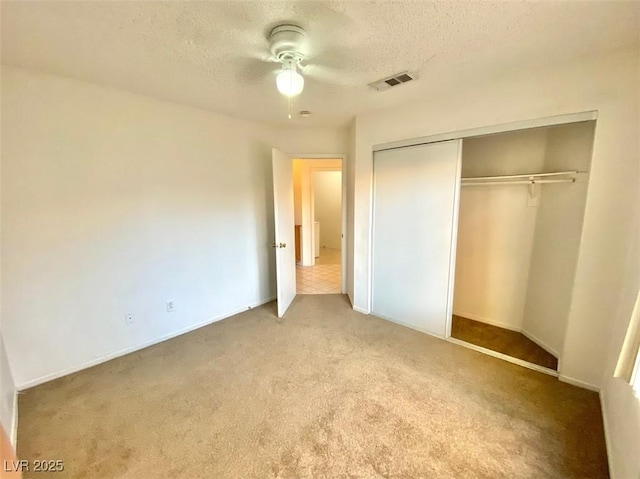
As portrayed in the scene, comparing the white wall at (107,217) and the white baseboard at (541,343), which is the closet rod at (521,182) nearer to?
the white baseboard at (541,343)

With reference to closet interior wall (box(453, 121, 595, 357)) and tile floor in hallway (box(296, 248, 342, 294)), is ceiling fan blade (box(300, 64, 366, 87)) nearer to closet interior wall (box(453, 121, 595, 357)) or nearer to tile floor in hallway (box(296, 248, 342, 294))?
closet interior wall (box(453, 121, 595, 357))

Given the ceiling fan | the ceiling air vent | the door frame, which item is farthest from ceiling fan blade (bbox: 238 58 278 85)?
the door frame

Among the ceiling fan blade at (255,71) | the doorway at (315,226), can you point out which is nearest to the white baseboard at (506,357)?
the doorway at (315,226)

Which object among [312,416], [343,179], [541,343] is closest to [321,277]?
[343,179]

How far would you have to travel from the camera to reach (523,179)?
2.75 m

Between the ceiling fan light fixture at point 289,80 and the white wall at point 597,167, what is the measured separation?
1.45 metres

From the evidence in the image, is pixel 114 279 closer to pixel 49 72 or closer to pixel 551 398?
pixel 49 72

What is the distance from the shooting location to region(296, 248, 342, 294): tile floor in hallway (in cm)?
450

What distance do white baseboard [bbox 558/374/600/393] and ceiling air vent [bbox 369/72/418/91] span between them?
261 centimetres

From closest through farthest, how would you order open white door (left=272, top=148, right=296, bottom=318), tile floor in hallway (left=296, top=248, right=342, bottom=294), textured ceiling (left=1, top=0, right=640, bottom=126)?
textured ceiling (left=1, top=0, right=640, bottom=126) → open white door (left=272, top=148, right=296, bottom=318) → tile floor in hallway (left=296, top=248, right=342, bottom=294)

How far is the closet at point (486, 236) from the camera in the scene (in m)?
2.52

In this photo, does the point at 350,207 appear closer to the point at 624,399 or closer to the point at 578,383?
the point at 578,383

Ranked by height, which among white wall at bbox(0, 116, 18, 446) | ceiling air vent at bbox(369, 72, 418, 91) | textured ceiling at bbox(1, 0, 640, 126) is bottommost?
white wall at bbox(0, 116, 18, 446)

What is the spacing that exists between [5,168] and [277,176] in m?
2.15
